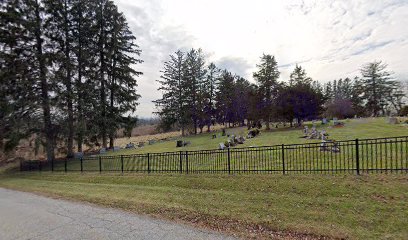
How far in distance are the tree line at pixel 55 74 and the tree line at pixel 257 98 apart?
17279 mm

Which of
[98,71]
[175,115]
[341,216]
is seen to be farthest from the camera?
[175,115]

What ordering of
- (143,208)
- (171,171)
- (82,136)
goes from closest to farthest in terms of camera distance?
(143,208), (171,171), (82,136)

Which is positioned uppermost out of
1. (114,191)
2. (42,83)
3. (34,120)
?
(42,83)

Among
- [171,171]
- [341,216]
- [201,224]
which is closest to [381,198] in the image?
[341,216]

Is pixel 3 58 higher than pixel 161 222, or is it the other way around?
pixel 3 58

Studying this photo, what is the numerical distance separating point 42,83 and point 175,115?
25.0m

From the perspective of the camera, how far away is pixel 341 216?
5.28m

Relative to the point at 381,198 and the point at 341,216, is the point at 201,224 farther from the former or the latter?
the point at 381,198

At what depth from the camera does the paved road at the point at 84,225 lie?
17.4 ft

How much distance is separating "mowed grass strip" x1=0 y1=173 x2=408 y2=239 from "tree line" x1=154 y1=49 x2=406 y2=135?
27.7 meters

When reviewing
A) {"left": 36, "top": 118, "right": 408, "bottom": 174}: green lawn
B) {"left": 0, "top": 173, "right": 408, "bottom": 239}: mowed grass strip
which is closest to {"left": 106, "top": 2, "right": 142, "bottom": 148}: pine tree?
{"left": 36, "top": 118, "right": 408, "bottom": 174}: green lawn

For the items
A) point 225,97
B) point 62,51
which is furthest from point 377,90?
point 62,51

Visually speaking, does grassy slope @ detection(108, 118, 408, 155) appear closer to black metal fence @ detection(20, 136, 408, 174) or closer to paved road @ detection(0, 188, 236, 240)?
black metal fence @ detection(20, 136, 408, 174)

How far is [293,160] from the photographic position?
36.6 ft
